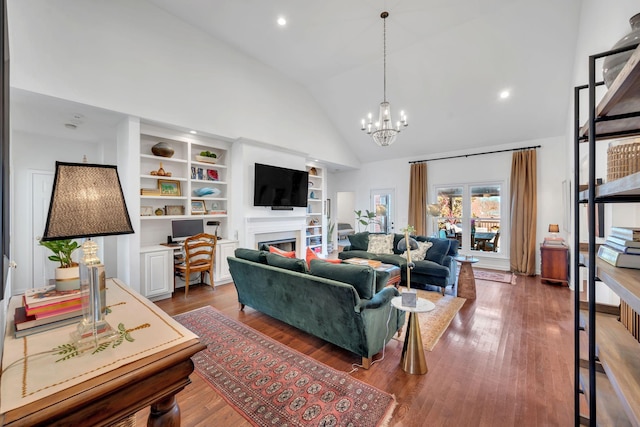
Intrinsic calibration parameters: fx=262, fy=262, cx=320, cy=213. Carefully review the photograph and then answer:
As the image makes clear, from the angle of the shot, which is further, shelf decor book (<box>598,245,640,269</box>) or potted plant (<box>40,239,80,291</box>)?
potted plant (<box>40,239,80,291</box>)

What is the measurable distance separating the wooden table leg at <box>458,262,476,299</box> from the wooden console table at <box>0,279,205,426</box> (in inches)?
163

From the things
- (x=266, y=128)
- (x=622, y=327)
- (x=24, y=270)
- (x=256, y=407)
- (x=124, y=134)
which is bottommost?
(x=256, y=407)

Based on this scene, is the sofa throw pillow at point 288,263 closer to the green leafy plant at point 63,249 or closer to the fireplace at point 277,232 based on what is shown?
the green leafy plant at point 63,249

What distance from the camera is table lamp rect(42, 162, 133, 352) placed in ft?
3.23

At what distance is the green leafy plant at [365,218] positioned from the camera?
7.94 m

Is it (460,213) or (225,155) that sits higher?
(225,155)

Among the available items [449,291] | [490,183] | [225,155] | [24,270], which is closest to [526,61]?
[490,183]

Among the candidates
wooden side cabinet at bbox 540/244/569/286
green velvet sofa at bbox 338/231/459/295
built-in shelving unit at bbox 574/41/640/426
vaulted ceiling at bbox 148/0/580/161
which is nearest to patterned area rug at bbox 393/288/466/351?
green velvet sofa at bbox 338/231/459/295

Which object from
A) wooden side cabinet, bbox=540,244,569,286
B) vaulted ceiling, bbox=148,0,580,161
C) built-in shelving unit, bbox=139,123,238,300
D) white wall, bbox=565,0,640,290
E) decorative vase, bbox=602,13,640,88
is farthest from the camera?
wooden side cabinet, bbox=540,244,569,286

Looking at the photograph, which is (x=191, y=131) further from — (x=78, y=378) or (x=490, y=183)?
(x=490, y=183)

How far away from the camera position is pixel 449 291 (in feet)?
14.4

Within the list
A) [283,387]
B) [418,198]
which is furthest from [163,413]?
[418,198]

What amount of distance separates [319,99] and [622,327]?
21.1 feet

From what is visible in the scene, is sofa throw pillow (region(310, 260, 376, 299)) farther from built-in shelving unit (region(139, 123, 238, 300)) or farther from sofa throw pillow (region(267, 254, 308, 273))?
built-in shelving unit (region(139, 123, 238, 300))
